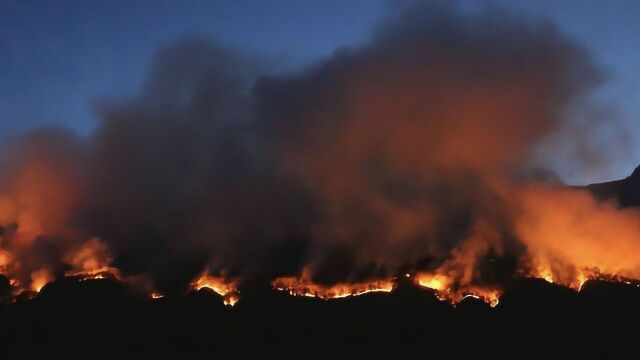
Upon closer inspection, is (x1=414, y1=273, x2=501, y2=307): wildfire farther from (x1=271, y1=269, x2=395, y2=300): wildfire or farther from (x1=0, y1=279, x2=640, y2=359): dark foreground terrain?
(x1=271, y1=269, x2=395, y2=300): wildfire

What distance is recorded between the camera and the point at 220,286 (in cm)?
3061

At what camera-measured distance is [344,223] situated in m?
37.0

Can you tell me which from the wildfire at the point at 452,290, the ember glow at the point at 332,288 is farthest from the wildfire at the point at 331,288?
the wildfire at the point at 452,290

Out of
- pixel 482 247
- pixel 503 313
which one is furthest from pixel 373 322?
pixel 482 247

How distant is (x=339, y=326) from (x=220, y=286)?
6.62m

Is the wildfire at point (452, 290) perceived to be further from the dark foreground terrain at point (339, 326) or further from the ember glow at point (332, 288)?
the ember glow at point (332, 288)

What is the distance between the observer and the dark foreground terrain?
25.7 metres

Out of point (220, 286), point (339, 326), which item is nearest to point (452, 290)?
point (339, 326)

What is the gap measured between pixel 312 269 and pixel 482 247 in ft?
26.8

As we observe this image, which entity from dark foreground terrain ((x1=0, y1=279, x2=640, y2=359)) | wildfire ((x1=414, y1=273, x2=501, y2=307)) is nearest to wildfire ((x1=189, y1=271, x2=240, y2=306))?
dark foreground terrain ((x1=0, y1=279, x2=640, y2=359))

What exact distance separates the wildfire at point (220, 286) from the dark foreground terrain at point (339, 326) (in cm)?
52

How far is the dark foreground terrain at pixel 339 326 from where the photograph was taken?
25.7 m

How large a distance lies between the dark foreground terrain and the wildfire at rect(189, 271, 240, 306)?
1.69 feet

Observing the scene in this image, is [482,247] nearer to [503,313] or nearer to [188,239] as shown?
[503,313]
